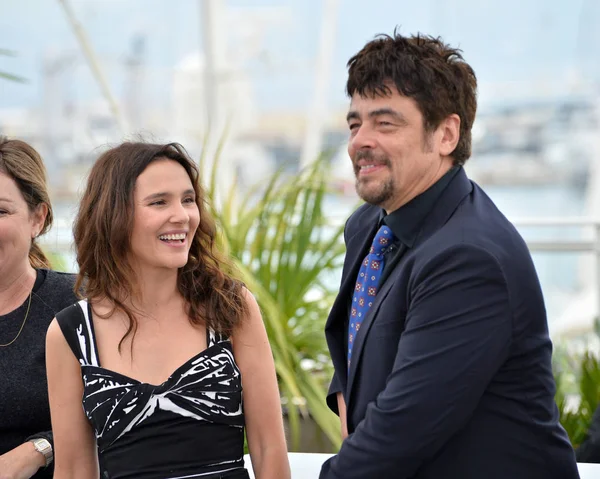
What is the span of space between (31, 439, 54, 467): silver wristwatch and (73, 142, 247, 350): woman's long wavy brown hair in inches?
14.6

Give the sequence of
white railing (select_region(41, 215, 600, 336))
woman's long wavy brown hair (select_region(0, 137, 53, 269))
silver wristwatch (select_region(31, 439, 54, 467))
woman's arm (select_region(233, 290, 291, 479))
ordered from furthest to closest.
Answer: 1. white railing (select_region(41, 215, 600, 336))
2. woman's long wavy brown hair (select_region(0, 137, 53, 269))
3. silver wristwatch (select_region(31, 439, 54, 467))
4. woman's arm (select_region(233, 290, 291, 479))

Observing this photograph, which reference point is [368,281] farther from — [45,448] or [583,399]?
[583,399]

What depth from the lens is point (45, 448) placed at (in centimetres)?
209

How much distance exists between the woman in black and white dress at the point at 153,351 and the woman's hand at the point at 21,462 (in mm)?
151

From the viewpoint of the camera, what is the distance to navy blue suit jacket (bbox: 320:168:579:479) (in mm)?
1555

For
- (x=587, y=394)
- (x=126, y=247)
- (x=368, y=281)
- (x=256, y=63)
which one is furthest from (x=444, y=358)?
(x=256, y=63)

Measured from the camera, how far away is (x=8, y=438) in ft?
7.02

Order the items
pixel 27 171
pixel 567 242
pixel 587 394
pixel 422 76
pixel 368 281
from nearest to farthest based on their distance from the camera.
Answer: pixel 422 76 → pixel 368 281 → pixel 27 171 → pixel 587 394 → pixel 567 242

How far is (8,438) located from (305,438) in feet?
5.21

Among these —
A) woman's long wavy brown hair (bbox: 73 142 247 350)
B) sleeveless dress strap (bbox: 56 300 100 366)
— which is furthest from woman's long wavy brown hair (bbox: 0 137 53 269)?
sleeveless dress strap (bbox: 56 300 100 366)

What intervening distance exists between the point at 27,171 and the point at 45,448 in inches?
27.2

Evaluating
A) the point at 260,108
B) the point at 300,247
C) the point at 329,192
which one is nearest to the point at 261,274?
the point at 300,247

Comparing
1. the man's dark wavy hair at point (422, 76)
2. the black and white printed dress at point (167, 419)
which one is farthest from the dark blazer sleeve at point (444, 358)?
the black and white printed dress at point (167, 419)

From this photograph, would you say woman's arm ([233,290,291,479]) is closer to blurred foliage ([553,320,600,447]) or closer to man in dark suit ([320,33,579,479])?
man in dark suit ([320,33,579,479])
